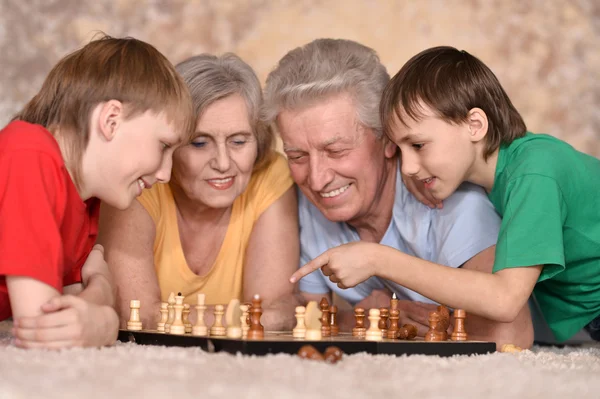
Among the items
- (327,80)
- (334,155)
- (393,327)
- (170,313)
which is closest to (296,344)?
(393,327)

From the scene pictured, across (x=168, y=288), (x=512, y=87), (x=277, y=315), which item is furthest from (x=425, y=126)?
(x=512, y=87)

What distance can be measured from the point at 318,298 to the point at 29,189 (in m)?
1.30

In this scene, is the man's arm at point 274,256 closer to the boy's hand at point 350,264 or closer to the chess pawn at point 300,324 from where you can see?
the boy's hand at point 350,264

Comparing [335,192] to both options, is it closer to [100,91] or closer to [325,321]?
[325,321]

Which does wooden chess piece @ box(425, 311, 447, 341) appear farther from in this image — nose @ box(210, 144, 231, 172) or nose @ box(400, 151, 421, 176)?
nose @ box(210, 144, 231, 172)

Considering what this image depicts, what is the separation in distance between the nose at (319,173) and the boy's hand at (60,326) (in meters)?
0.90

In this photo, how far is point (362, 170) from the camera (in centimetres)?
249

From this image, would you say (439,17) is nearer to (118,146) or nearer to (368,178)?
(368,178)

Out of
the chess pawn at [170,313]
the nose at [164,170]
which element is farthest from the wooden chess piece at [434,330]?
the nose at [164,170]

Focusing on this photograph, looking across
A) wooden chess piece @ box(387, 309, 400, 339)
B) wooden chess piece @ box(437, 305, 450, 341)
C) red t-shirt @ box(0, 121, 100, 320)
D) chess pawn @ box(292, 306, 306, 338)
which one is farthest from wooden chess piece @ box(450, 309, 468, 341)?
red t-shirt @ box(0, 121, 100, 320)

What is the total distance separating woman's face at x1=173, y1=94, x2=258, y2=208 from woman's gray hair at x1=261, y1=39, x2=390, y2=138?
105mm

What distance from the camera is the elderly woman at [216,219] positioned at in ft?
8.14

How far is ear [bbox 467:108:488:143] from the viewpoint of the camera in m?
2.28

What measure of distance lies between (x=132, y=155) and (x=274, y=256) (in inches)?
31.3
